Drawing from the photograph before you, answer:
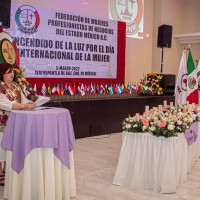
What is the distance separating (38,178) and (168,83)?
19.1 feet

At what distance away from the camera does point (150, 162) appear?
3473 millimetres

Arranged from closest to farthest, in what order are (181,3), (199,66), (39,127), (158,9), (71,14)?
(39,127) < (71,14) < (199,66) < (158,9) < (181,3)

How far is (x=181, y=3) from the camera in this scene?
10.8 meters

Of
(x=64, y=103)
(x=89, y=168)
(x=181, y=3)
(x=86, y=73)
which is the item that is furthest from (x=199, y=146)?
(x=181, y=3)

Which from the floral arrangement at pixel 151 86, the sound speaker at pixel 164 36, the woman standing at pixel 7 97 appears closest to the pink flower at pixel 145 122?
the woman standing at pixel 7 97

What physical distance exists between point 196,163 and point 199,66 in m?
3.86

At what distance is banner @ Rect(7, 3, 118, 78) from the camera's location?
6486 millimetres

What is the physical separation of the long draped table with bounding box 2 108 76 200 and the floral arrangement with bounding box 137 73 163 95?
469cm

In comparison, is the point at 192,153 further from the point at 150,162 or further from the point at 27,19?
the point at 27,19

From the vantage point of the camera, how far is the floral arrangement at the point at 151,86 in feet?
24.6

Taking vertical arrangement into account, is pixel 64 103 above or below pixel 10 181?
above

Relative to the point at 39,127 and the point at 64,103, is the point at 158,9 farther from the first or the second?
the point at 39,127

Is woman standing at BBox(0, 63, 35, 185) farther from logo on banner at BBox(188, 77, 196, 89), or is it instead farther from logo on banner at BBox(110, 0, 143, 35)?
logo on banner at BBox(110, 0, 143, 35)

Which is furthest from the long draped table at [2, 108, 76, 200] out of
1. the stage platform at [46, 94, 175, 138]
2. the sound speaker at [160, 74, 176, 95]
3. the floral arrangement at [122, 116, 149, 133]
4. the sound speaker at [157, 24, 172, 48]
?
the sound speaker at [157, 24, 172, 48]
